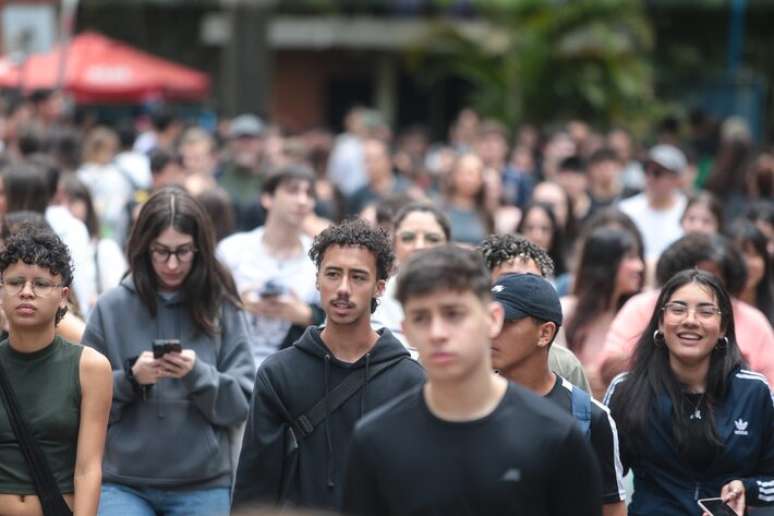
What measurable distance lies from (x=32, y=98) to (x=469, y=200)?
28.7ft

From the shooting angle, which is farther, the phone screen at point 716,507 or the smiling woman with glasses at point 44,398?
the phone screen at point 716,507

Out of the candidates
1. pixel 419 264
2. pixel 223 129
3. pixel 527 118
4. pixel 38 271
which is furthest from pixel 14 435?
pixel 527 118

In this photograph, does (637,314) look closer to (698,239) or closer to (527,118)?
(698,239)

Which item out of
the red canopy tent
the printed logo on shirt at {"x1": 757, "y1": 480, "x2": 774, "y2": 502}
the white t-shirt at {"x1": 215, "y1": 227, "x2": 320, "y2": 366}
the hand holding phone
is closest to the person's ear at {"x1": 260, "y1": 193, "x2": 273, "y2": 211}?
the white t-shirt at {"x1": 215, "y1": 227, "x2": 320, "y2": 366}

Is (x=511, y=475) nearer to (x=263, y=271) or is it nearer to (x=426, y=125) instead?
(x=263, y=271)

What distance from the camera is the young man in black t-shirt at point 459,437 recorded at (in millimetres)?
4199

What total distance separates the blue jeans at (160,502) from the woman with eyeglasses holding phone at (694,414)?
183cm

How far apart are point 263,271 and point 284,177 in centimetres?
75

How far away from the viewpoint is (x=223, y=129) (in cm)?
2155

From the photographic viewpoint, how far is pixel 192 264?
691 cm

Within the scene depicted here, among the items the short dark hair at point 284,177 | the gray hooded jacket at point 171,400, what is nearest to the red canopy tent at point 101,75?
the short dark hair at point 284,177

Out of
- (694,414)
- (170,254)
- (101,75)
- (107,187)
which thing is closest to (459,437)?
(694,414)

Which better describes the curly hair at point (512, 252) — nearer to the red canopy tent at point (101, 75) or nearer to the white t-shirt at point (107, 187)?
the white t-shirt at point (107, 187)

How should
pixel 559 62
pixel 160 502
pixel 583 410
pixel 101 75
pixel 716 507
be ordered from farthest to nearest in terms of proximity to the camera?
1. pixel 559 62
2. pixel 101 75
3. pixel 160 502
4. pixel 716 507
5. pixel 583 410
